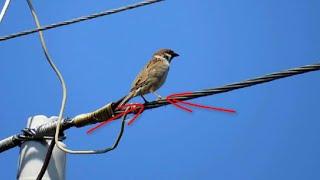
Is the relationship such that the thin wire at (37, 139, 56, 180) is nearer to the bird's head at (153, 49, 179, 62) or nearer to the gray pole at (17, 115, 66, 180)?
the gray pole at (17, 115, 66, 180)

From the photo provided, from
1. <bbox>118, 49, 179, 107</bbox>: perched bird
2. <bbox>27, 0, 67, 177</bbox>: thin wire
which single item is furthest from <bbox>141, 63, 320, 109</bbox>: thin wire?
<bbox>118, 49, 179, 107</bbox>: perched bird

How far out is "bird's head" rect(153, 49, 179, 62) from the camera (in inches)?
327

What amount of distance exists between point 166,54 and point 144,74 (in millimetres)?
1098

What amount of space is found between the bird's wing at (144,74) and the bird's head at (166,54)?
280 millimetres

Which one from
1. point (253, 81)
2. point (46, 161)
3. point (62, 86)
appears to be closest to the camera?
point (253, 81)

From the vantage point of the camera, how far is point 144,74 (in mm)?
7453

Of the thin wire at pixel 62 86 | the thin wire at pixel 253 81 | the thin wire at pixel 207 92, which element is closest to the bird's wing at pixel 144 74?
the thin wire at pixel 62 86

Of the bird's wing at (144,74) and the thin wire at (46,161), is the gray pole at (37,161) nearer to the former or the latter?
the thin wire at (46,161)

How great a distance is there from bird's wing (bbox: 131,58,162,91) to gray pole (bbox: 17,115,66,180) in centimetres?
296

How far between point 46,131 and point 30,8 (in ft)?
5.68

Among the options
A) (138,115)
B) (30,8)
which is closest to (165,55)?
(30,8)

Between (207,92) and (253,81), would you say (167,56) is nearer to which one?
(207,92)

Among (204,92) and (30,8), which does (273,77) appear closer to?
(204,92)

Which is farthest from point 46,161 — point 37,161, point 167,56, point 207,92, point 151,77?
point 167,56
